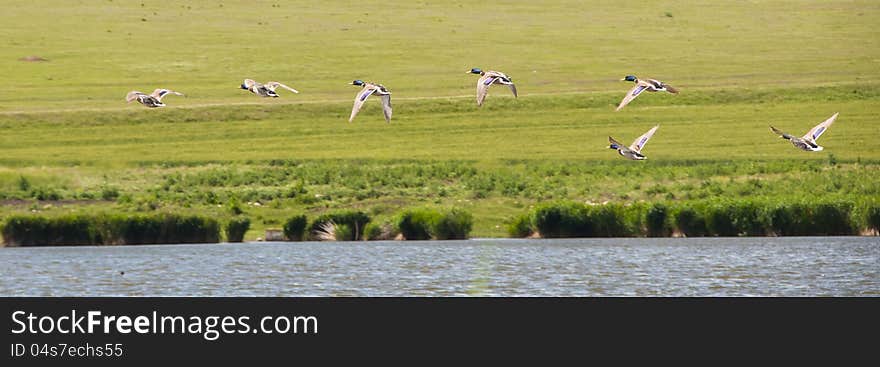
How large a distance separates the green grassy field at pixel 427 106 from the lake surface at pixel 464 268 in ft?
32.3

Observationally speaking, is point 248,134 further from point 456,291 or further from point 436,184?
point 456,291

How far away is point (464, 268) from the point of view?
174 ft

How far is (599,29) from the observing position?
13362cm

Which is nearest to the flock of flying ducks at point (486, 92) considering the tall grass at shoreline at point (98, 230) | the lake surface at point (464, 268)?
the lake surface at point (464, 268)

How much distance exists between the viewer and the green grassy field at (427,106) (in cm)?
7862

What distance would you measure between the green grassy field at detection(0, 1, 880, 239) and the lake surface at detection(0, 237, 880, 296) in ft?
32.3

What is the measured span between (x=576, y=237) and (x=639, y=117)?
41.4 m

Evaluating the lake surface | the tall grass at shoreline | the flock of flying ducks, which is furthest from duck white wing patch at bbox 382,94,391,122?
the tall grass at shoreline

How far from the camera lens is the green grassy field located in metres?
78.6

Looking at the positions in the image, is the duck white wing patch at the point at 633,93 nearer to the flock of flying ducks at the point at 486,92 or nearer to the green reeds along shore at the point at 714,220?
the flock of flying ducks at the point at 486,92

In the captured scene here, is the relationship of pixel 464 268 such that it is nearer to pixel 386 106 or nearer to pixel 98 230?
pixel 98 230

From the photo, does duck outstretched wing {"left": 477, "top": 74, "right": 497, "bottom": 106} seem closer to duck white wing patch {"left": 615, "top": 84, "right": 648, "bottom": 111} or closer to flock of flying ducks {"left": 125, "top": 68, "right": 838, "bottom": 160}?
flock of flying ducks {"left": 125, "top": 68, "right": 838, "bottom": 160}
